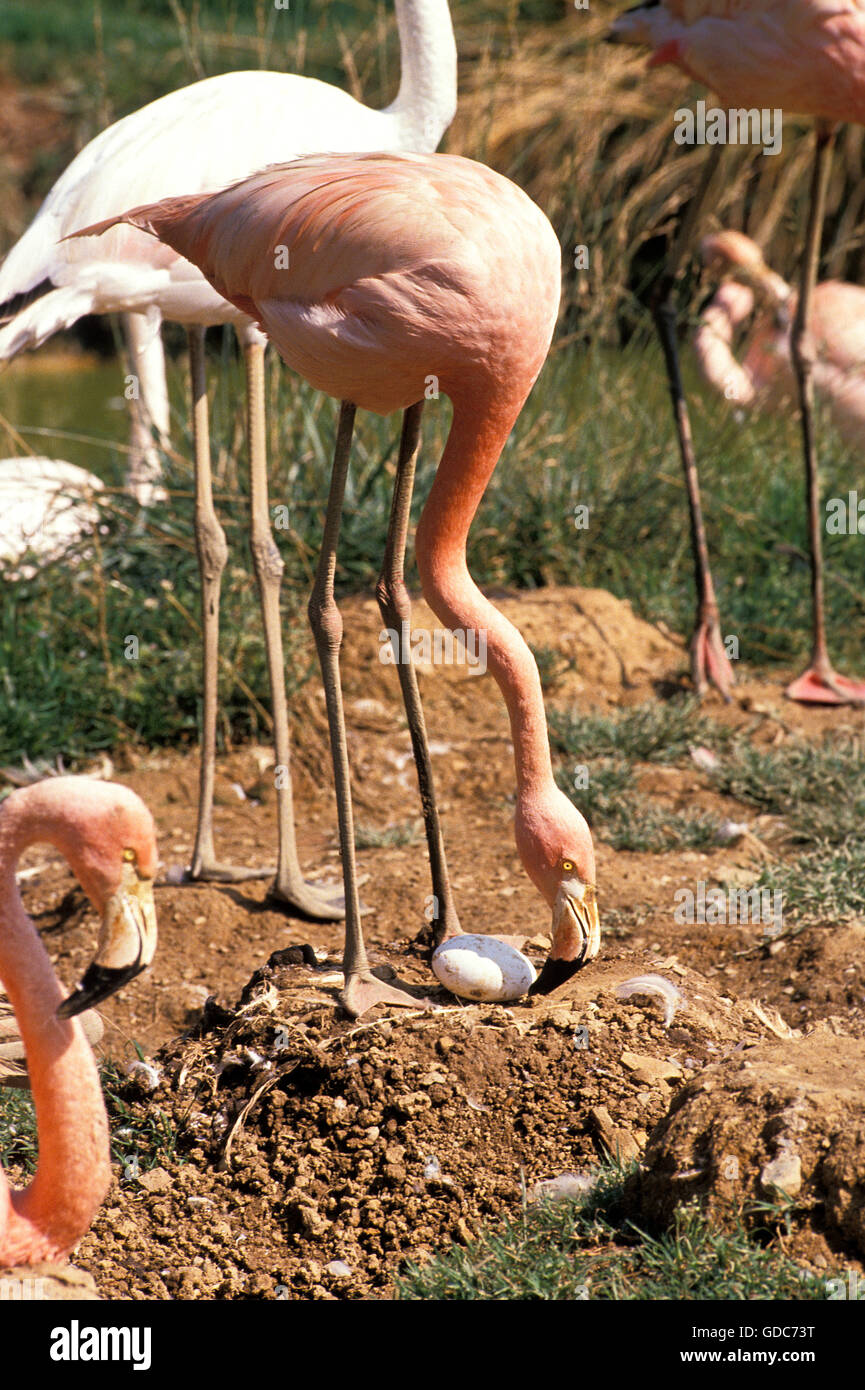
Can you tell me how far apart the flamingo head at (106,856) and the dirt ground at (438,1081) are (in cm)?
76

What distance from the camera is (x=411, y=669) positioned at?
3373 mm

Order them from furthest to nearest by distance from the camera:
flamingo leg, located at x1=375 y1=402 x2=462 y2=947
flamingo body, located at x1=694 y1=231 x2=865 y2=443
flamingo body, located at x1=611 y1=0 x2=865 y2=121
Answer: flamingo body, located at x1=694 y1=231 x2=865 y2=443 < flamingo body, located at x1=611 y1=0 x2=865 y2=121 < flamingo leg, located at x1=375 y1=402 x2=462 y2=947

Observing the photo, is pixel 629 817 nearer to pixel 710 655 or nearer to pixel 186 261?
pixel 710 655

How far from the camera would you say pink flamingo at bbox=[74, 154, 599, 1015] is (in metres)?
2.92

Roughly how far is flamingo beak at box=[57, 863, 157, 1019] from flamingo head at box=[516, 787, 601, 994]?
3.41ft

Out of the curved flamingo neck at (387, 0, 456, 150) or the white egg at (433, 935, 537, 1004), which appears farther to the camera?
the curved flamingo neck at (387, 0, 456, 150)

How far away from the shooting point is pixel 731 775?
4699mm

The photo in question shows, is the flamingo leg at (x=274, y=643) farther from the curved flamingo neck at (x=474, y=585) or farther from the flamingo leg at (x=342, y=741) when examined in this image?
the curved flamingo neck at (x=474, y=585)

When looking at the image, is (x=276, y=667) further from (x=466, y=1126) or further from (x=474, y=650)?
(x=466, y=1126)

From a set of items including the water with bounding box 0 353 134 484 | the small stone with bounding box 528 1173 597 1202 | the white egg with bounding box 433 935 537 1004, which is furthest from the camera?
the water with bounding box 0 353 134 484

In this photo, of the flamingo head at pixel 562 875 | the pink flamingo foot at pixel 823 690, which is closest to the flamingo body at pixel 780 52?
the pink flamingo foot at pixel 823 690

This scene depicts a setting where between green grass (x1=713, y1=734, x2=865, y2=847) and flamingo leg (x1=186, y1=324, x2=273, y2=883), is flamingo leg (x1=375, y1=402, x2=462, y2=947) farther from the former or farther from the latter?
green grass (x1=713, y1=734, x2=865, y2=847)

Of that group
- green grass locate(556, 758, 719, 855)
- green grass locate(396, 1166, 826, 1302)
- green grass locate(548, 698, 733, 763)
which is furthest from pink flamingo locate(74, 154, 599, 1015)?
green grass locate(548, 698, 733, 763)

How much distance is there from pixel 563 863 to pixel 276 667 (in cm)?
143
